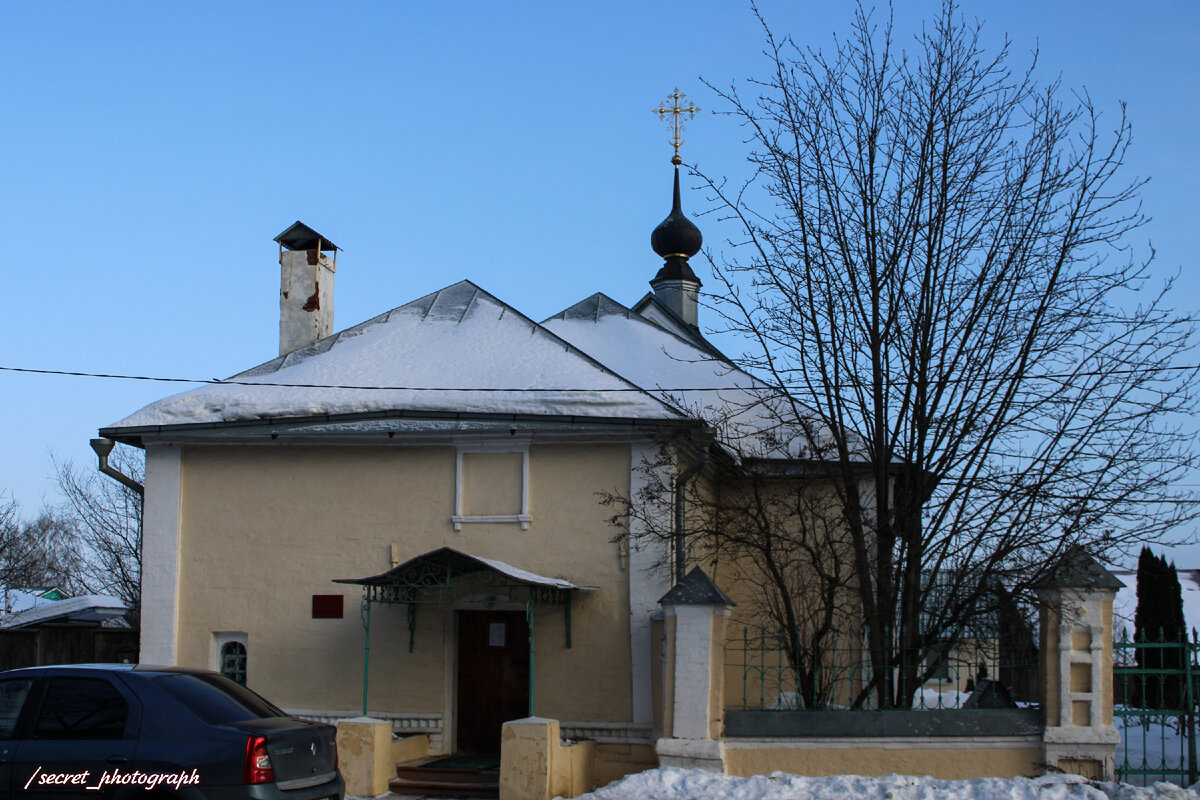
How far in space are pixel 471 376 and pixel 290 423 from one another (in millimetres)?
2061

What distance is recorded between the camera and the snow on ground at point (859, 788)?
9.38 metres

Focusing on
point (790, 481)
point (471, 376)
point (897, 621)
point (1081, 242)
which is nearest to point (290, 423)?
point (471, 376)

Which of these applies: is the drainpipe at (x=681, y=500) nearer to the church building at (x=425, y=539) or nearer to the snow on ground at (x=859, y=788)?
the church building at (x=425, y=539)

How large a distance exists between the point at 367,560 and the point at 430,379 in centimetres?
214

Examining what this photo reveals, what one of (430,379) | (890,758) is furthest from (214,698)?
(430,379)

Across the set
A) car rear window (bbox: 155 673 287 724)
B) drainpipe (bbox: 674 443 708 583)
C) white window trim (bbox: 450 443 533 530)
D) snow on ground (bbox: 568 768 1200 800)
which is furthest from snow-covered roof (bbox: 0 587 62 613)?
car rear window (bbox: 155 673 287 724)

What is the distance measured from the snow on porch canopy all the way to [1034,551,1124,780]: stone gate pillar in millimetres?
4575

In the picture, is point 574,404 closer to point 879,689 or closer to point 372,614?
point 372,614

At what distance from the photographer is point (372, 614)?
13.0 meters

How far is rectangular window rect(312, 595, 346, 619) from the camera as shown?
42.5ft

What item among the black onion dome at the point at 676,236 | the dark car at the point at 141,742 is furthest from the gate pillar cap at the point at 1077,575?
the black onion dome at the point at 676,236

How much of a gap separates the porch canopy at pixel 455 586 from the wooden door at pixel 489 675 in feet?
1.56

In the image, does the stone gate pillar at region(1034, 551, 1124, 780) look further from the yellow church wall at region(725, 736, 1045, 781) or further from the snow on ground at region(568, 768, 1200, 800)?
the snow on ground at region(568, 768, 1200, 800)

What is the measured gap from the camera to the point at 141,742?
23.1 ft
